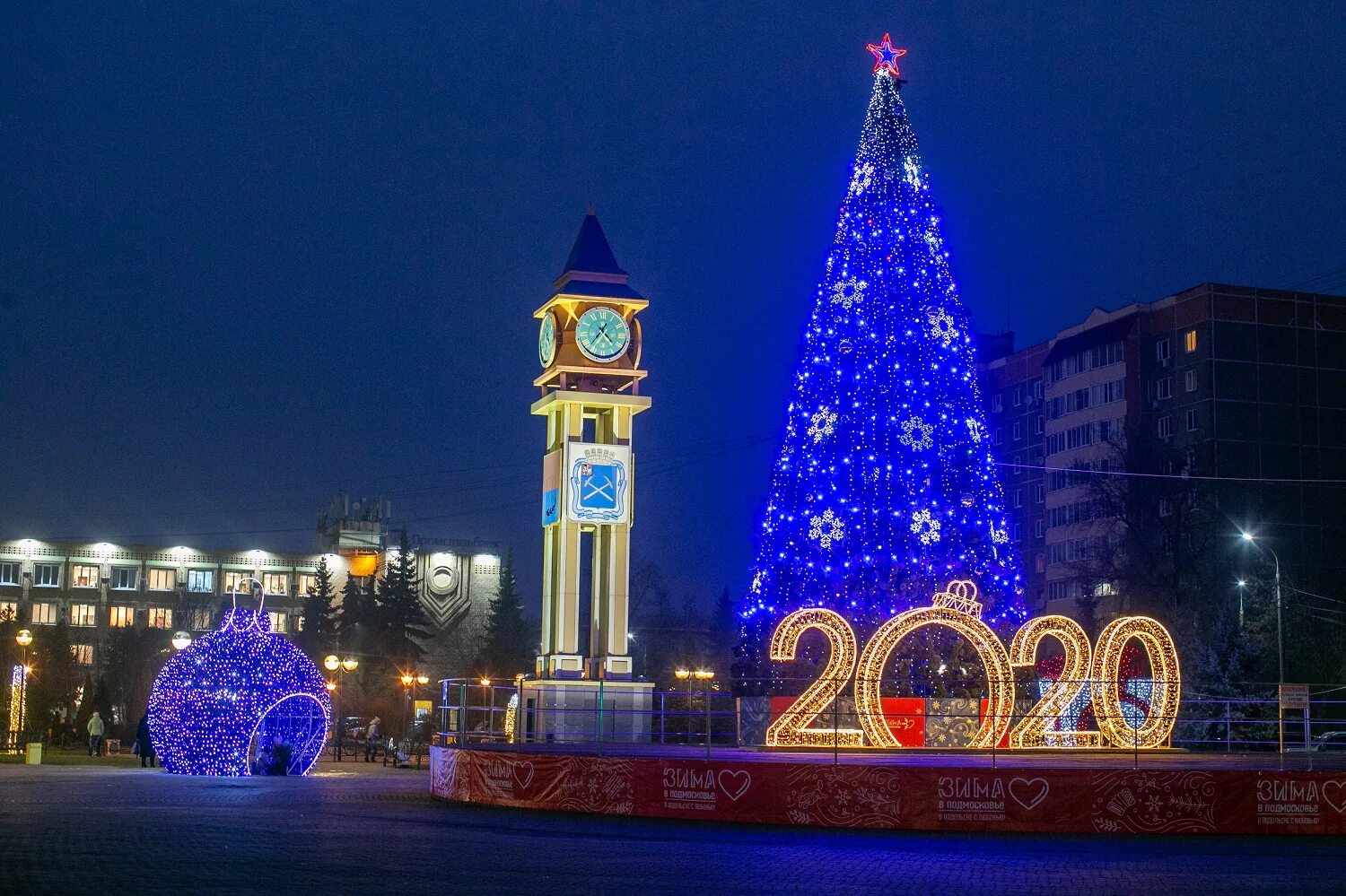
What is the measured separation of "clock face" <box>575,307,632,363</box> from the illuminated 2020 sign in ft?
65.8

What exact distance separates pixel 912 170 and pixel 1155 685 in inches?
623

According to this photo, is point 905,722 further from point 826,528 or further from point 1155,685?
point 826,528

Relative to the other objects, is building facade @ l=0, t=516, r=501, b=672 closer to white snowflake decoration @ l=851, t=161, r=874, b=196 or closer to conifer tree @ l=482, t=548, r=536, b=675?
conifer tree @ l=482, t=548, r=536, b=675

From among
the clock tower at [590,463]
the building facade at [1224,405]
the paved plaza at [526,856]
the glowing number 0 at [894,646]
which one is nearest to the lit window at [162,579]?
the building facade at [1224,405]

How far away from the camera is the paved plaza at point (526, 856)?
17922 millimetres

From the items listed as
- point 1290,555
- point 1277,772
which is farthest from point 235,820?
point 1290,555

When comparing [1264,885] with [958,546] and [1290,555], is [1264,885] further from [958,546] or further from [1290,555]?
[1290,555]

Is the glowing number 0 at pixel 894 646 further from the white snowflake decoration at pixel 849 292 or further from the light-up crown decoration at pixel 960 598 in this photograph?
the white snowflake decoration at pixel 849 292

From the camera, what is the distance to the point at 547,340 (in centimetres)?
5434

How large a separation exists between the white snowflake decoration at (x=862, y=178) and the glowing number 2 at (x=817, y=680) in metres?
13.6

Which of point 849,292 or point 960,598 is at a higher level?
point 849,292

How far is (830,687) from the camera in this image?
35.2 metres

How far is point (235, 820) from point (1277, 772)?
16934mm

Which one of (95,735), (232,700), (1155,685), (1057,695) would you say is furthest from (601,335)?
(1155,685)
